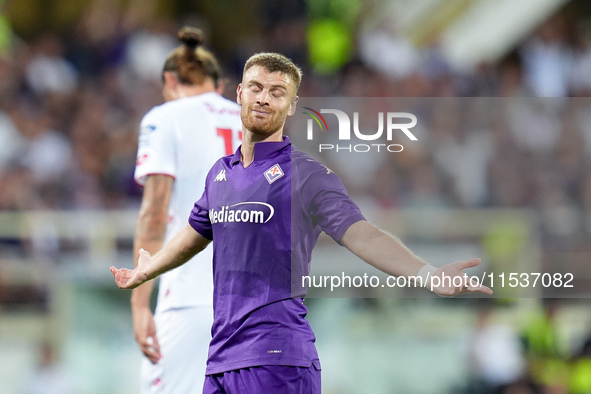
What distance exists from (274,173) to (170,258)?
67 centimetres

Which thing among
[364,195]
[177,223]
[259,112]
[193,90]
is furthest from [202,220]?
[364,195]

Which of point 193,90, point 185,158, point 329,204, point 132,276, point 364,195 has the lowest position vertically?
point 132,276

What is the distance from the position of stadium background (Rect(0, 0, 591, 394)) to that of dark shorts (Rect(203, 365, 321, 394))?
503 cm

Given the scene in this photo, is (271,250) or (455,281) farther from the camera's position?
(271,250)

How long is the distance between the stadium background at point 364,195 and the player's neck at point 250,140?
4.99 metres

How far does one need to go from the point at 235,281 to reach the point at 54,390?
21.4ft

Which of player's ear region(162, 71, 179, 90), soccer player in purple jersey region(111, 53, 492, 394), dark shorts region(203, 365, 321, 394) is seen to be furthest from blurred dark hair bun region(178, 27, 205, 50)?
dark shorts region(203, 365, 321, 394)

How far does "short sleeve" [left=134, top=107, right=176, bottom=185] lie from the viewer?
16.0 feet

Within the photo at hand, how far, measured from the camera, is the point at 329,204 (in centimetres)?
350

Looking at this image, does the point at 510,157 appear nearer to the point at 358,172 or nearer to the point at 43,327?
the point at 358,172

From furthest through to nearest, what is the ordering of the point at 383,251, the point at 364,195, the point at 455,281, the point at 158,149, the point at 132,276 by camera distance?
1. the point at 364,195
2. the point at 158,149
3. the point at 132,276
4. the point at 383,251
5. the point at 455,281

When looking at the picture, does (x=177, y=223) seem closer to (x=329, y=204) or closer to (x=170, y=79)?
(x=170, y=79)

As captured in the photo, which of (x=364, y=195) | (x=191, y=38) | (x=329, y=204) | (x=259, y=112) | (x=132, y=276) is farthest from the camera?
(x=364, y=195)

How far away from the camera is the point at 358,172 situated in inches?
353
